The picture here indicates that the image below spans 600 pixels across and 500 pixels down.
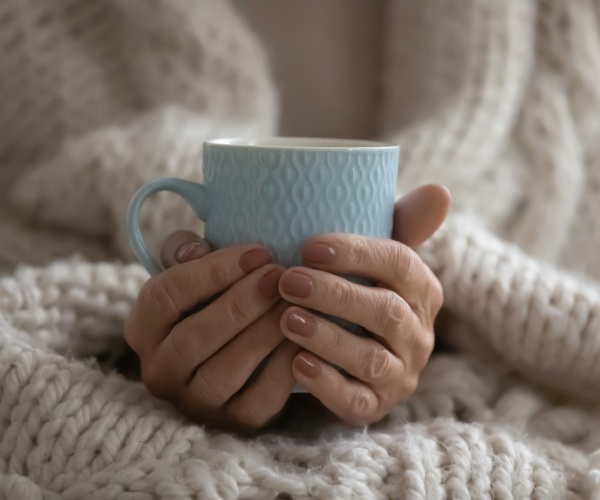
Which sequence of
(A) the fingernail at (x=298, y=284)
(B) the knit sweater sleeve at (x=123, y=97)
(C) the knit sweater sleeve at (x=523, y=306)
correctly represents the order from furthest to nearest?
(B) the knit sweater sleeve at (x=123, y=97), (C) the knit sweater sleeve at (x=523, y=306), (A) the fingernail at (x=298, y=284)

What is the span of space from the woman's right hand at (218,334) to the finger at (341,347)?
2cm

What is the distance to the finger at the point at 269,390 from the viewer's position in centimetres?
48

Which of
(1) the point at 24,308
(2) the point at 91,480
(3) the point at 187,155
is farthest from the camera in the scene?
(3) the point at 187,155

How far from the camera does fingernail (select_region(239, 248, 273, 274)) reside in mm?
454

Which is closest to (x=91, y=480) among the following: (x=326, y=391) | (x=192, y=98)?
(x=326, y=391)

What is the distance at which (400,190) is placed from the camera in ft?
2.36

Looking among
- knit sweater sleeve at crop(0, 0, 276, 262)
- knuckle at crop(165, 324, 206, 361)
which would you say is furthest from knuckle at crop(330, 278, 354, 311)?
knit sweater sleeve at crop(0, 0, 276, 262)

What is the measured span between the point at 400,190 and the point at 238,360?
1.05ft

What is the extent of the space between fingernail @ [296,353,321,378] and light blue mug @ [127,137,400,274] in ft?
0.22

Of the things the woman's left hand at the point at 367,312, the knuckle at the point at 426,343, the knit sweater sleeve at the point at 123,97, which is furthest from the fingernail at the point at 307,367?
the knit sweater sleeve at the point at 123,97

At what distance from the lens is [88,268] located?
61 centimetres

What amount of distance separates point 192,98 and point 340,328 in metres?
0.42

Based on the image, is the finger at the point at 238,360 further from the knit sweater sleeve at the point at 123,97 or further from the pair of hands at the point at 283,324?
the knit sweater sleeve at the point at 123,97

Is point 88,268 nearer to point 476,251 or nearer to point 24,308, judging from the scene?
point 24,308
